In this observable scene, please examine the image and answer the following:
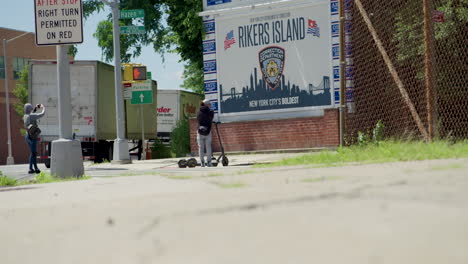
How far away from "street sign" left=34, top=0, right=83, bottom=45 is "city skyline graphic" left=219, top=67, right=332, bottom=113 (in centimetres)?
980

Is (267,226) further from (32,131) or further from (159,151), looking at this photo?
(159,151)

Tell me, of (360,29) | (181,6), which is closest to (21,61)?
(181,6)

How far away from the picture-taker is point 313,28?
61.8ft

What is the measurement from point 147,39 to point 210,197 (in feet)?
81.1

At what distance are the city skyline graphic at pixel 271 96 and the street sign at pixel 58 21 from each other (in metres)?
9.80

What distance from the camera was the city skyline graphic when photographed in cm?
1880

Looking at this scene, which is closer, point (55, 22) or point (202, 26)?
point (55, 22)

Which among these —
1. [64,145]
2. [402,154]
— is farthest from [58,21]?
[402,154]

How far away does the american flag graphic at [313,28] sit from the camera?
18781 millimetres

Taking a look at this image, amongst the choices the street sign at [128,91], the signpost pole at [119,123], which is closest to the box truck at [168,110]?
the street sign at [128,91]

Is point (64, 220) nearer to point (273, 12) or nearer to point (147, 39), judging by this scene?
point (273, 12)

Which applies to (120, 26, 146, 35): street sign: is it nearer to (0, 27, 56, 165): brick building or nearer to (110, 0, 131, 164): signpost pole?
(110, 0, 131, 164): signpost pole

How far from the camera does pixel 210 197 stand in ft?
13.6

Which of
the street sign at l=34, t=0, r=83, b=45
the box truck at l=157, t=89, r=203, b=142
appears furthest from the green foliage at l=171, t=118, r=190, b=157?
the street sign at l=34, t=0, r=83, b=45
